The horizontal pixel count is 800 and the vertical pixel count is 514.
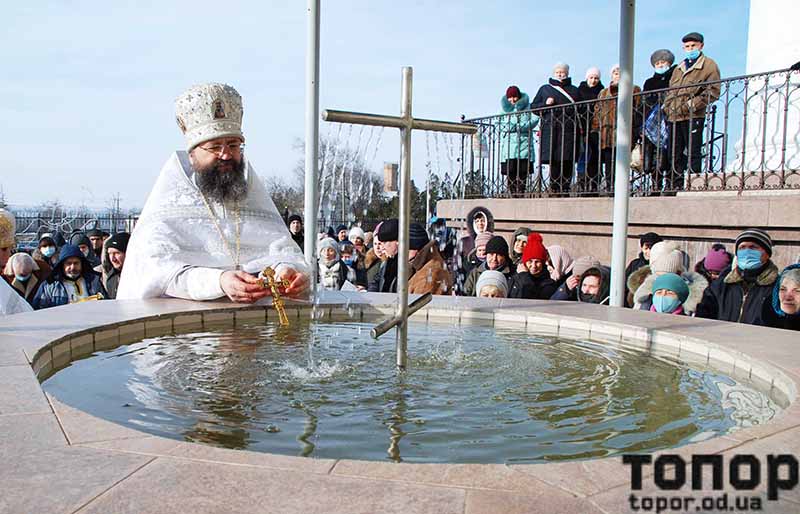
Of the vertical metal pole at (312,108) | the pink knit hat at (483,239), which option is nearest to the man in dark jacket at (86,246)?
the vertical metal pole at (312,108)

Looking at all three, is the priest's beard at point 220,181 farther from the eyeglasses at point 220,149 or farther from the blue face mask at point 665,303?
the blue face mask at point 665,303

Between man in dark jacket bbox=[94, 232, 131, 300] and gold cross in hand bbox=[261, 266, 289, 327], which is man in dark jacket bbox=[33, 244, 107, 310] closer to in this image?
man in dark jacket bbox=[94, 232, 131, 300]

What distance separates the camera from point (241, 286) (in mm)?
4523

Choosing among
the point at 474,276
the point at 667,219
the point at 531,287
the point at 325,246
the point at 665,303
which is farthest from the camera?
Answer: the point at 667,219

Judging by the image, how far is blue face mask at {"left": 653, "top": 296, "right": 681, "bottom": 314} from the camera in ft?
18.2

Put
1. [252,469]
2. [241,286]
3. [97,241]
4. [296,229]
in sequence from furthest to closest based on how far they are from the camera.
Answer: [296,229]
[97,241]
[241,286]
[252,469]

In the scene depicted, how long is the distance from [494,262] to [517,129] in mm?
4280

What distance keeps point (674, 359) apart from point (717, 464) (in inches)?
80.2

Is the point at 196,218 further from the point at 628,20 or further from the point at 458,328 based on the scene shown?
the point at 628,20

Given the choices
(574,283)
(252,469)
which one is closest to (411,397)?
(252,469)

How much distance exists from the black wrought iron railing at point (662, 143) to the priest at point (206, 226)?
542cm

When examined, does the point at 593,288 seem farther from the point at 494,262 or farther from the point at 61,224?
the point at 61,224

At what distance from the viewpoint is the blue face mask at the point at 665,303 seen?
18.2ft

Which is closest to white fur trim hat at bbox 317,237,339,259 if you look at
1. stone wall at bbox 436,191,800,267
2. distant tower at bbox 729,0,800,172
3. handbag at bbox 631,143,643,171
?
stone wall at bbox 436,191,800,267
